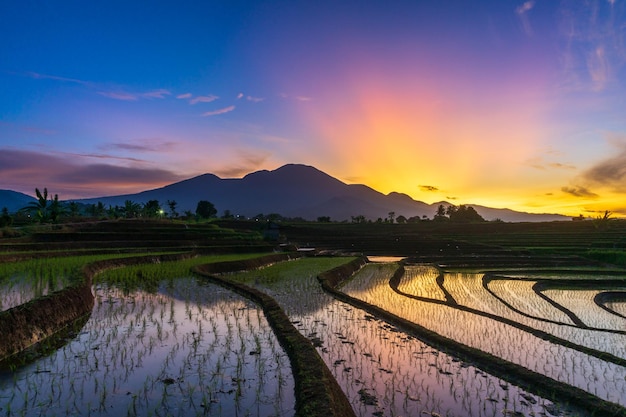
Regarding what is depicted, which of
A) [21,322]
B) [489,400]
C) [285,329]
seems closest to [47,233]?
[21,322]

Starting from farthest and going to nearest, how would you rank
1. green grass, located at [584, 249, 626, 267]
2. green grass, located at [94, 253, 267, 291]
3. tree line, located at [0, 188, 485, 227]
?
tree line, located at [0, 188, 485, 227]
green grass, located at [584, 249, 626, 267]
green grass, located at [94, 253, 267, 291]

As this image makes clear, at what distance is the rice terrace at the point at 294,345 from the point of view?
5453 millimetres

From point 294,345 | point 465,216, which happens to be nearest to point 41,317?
point 294,345

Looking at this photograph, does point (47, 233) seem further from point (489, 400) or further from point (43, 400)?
point (489, 400)

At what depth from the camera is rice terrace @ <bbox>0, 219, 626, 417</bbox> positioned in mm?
5453

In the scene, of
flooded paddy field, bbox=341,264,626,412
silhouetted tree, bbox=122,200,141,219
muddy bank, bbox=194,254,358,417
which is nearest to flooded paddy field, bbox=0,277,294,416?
muddy bank, bbox=194,254,358,417

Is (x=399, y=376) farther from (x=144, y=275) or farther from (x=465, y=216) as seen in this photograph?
(x=465, y=216)

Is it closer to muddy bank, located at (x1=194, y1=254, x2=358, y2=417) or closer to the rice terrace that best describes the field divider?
the rice terrace

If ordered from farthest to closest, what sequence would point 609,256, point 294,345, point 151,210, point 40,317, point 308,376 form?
point 151,210
point 609,256
point 40,317
point 294,345
point 308,376

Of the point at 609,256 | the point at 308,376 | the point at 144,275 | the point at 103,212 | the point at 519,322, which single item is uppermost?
the point at 103,212

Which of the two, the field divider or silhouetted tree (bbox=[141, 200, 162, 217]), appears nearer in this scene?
the field divider

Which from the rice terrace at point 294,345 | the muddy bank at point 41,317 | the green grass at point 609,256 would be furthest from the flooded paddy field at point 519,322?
the green grass at point 609,256

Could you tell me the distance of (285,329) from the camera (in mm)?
8672

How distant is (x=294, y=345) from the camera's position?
A: 24.4ft
